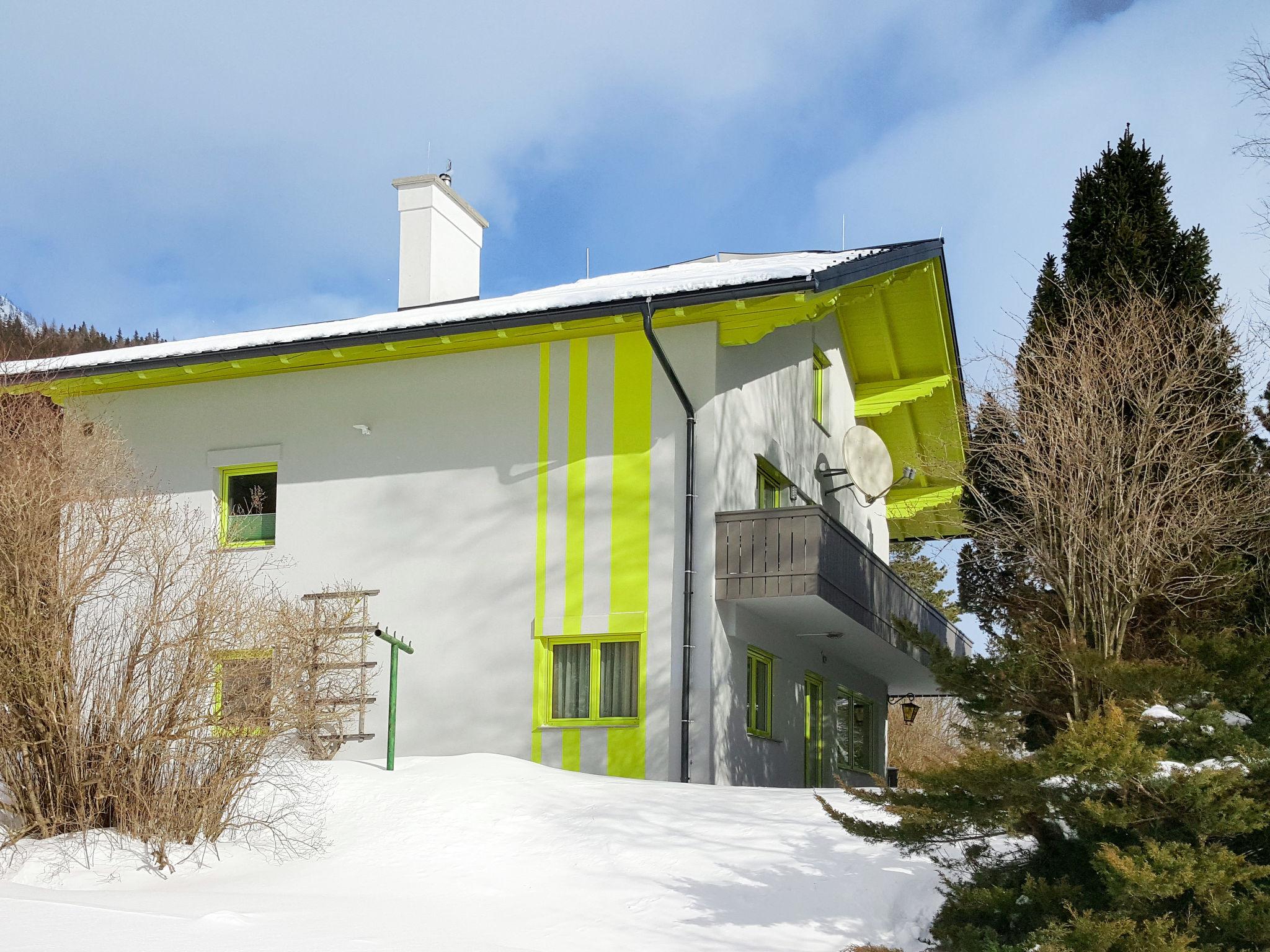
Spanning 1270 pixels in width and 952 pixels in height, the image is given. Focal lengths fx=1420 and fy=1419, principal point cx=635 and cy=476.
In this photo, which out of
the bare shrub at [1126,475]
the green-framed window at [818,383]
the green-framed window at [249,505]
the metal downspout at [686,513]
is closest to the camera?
the bare shrub at [1126,475]

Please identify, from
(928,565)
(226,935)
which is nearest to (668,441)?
(226,935)

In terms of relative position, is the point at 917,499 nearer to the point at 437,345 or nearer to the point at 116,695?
the point at 437,345

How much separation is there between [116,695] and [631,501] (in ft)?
22.9

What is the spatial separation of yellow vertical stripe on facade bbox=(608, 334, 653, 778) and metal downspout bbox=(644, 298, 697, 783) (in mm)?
340

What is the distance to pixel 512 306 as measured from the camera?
55.0ft

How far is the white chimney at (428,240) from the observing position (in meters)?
21.2

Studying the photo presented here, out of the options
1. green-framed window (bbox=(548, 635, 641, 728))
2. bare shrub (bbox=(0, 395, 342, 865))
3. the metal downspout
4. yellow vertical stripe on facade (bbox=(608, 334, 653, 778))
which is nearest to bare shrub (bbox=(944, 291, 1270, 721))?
the metal downspout

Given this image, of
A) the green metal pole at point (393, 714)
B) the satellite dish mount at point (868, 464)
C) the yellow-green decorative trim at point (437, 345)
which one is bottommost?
the green metal pole at point (393, 714)

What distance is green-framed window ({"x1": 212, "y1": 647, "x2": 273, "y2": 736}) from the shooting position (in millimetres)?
10414

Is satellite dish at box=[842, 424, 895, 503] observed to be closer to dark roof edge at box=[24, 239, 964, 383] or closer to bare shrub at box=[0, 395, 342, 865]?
dark roof edge at box=[24, 239, 964, 383]

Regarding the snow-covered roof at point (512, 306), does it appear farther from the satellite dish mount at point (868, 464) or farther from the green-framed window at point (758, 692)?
the green-framed window at point (758, 692)

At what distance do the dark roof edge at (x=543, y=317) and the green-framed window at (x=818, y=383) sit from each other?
78.6 inches

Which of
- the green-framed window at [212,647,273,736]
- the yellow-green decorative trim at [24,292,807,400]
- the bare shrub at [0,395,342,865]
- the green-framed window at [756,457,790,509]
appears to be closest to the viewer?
the bare shrub at [0,395,342,865]

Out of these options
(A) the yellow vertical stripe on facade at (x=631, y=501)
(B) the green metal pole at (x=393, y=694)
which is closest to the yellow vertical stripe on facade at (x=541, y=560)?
(A) the yellow vertical stripe on facade at (x=631, y=501)
